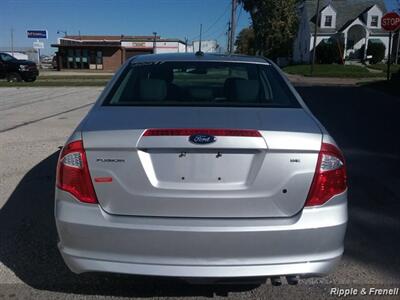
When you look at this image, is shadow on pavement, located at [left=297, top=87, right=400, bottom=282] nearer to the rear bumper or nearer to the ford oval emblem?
the rear bumper

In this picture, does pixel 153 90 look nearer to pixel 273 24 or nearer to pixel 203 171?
pixel 203 171

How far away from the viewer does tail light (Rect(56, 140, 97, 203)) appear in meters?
2.75

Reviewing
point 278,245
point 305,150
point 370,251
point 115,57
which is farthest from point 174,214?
point 115,57

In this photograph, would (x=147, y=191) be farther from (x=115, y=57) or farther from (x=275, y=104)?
(x=115, y=57)

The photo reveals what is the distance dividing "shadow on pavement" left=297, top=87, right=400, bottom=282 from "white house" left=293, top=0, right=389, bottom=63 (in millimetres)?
38866

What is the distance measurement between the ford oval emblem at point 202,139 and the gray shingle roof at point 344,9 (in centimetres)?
5309

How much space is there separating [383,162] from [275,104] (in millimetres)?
4242

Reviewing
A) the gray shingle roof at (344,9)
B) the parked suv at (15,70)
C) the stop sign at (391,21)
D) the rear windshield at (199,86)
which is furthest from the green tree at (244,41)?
the rear windshield at (199,86)

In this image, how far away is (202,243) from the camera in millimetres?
2650

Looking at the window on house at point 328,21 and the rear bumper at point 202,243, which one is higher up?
the window on house at point 328,21

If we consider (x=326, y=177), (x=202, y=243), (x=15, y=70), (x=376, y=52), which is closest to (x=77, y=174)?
(x=202, y=243)

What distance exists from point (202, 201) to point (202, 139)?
1.14 feet

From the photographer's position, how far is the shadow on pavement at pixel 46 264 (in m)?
3.35

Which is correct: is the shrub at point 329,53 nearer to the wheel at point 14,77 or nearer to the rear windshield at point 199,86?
the wheel at point 14,77
